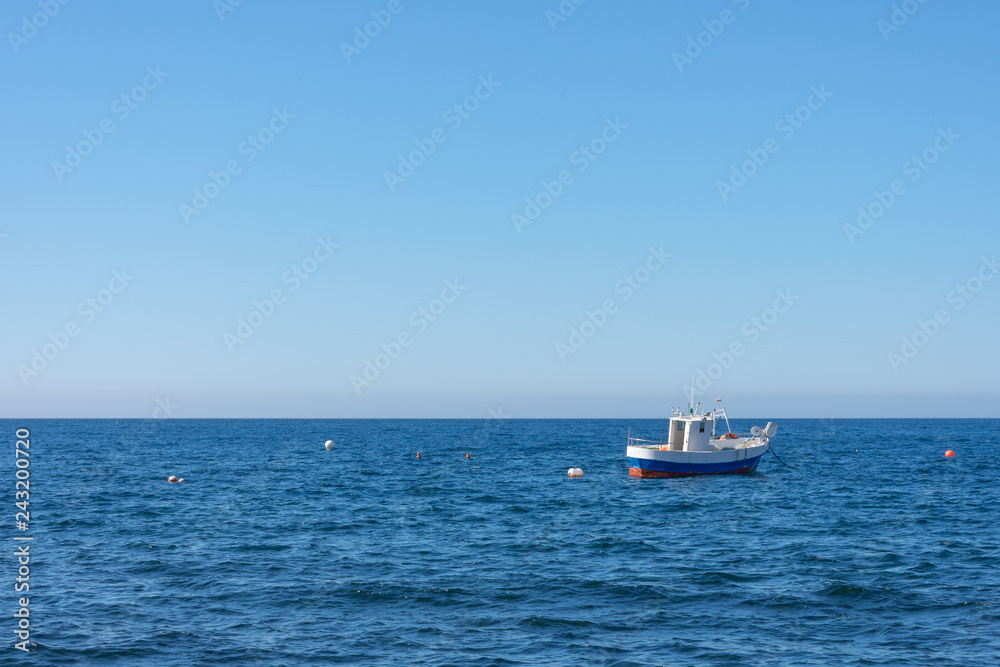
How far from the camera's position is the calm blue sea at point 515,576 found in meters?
21.9

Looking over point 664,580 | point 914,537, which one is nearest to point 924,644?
point 664,580

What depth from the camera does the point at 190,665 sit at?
20469 mm

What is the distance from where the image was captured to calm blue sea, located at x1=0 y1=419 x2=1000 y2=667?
21.9 metres

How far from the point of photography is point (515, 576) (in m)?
29.8

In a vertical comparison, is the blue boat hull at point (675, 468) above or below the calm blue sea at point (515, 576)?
above

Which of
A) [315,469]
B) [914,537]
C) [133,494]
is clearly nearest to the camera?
[914,537]

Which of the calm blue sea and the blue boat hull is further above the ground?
the blue boat hull

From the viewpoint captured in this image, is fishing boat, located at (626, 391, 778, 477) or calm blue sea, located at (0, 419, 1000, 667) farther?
fishing boat, located at (626, 391, 778, 477)

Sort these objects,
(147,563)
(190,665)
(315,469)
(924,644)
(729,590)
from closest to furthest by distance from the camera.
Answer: (190,665) < (924,644) < (729,590) < (147,563) < (315,469)

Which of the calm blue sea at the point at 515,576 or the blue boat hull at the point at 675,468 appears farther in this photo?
the blue boat hull at the point at 675,468

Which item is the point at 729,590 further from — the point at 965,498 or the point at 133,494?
the point at 133,494

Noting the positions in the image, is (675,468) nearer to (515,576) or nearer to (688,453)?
(688,453)

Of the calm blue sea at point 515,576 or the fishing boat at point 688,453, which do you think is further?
the fishing boat at point 688,453

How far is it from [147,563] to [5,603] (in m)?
6.88
